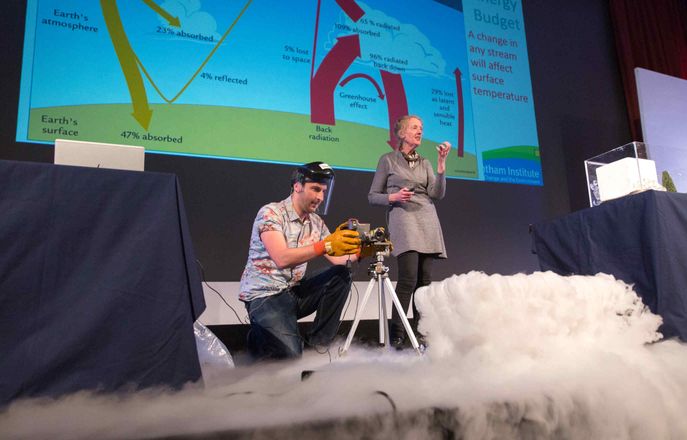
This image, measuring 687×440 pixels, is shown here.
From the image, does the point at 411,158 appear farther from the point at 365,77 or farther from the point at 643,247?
the point at 643,247

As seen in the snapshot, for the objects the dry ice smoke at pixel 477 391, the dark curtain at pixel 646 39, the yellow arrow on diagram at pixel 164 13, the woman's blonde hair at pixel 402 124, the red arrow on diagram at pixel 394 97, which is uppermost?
the dark curtain at pixel 646 39

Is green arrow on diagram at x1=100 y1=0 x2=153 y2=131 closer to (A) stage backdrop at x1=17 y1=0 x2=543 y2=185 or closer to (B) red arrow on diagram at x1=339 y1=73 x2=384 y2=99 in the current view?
(A) stage backdrop at x1=17 y1=0 x2=543 y2=185

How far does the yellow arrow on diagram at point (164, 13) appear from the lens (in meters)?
2.80

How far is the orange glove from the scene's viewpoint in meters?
1.66

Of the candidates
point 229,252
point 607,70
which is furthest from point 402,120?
point 607,70

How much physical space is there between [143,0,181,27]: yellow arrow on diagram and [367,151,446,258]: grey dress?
1488mm

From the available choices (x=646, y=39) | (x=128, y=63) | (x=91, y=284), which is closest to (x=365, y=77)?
(x=128, y=63)

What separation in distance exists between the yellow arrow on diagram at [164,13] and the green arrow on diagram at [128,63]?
0.61 feet

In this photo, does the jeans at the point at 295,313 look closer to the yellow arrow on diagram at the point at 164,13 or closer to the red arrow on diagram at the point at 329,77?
the red arrow on diagram at the point at 329,77

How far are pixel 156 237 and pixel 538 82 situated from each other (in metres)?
3.66

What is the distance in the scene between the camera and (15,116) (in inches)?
99.6

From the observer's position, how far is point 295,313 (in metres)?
1.95

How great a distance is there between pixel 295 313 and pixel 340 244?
0.45 metres

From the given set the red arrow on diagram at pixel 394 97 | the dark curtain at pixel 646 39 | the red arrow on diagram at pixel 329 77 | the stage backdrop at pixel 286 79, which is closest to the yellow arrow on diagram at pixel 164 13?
the stage backdrop at pixel 286 79
